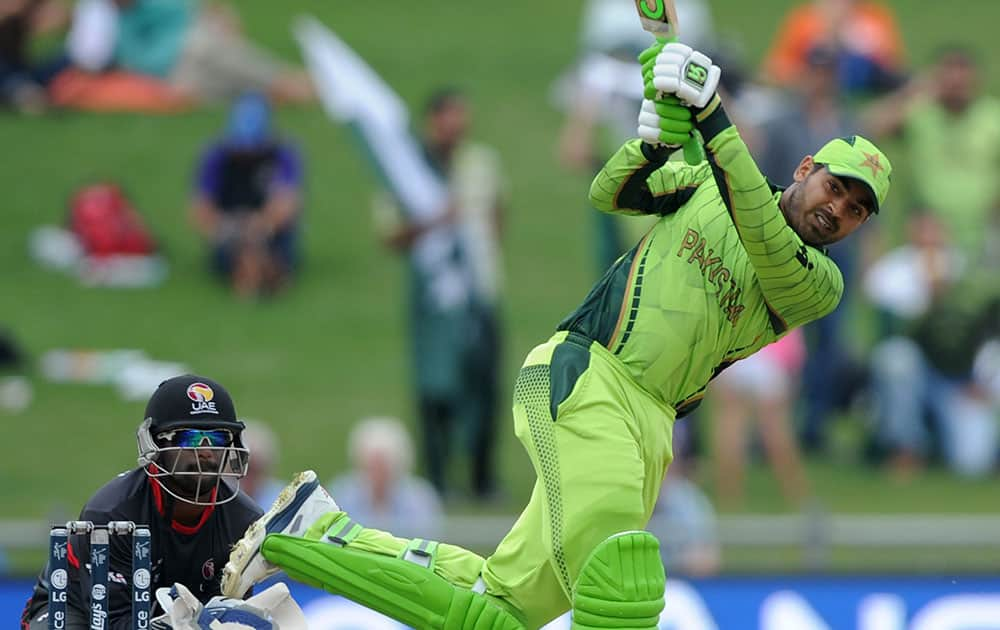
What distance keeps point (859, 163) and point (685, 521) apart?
419 cm

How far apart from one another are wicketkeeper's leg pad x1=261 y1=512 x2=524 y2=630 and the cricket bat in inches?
63.5

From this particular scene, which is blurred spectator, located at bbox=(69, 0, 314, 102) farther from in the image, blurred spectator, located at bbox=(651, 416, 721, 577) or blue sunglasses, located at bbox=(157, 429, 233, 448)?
blue sunglasses, located at bbox=(157, 429, 233, 448)

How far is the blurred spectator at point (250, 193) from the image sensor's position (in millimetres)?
14172

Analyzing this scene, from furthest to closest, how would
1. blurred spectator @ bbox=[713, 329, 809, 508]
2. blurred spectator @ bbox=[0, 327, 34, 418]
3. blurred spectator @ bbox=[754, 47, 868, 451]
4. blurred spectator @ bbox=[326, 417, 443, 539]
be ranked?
blurred spectator @ bbox=[0, 327, 34, 418]
blurred spectator @ bbox=[754, 47, 868, 451]
blurred spectator @ bbox=[713, 329, 809, 508]
blurred spectator @ bbox=[326, 417, 443, 539]

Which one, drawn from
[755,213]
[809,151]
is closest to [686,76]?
[755,213]

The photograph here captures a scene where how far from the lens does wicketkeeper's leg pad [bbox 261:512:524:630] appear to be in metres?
6.50

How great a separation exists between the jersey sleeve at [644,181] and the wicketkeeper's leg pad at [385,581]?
1374 mm

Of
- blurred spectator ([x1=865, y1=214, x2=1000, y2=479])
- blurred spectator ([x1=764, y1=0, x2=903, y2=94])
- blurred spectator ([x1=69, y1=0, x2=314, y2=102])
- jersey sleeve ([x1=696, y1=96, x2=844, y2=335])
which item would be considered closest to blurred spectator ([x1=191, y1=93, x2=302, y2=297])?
blurred spectator ([x1=69, y1=0, x2=314, y2=102])

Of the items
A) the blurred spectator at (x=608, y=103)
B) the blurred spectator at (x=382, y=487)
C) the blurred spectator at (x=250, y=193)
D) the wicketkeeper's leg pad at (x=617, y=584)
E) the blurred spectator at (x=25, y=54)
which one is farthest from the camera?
the blurred spectator at (x=25, y=54)

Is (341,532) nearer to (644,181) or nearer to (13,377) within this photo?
(644,181)

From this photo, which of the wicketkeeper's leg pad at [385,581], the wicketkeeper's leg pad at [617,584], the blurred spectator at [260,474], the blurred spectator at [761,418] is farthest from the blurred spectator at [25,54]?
the wicketkeeper's leg pad at [617,584]

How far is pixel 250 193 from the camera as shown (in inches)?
558

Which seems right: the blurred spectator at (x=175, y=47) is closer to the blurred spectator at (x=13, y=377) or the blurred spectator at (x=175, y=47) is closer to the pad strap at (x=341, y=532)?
the blurred spectator at (x=13, y=377)

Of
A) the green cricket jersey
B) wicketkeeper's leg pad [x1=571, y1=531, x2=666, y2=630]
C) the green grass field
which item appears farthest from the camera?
the green grass field
